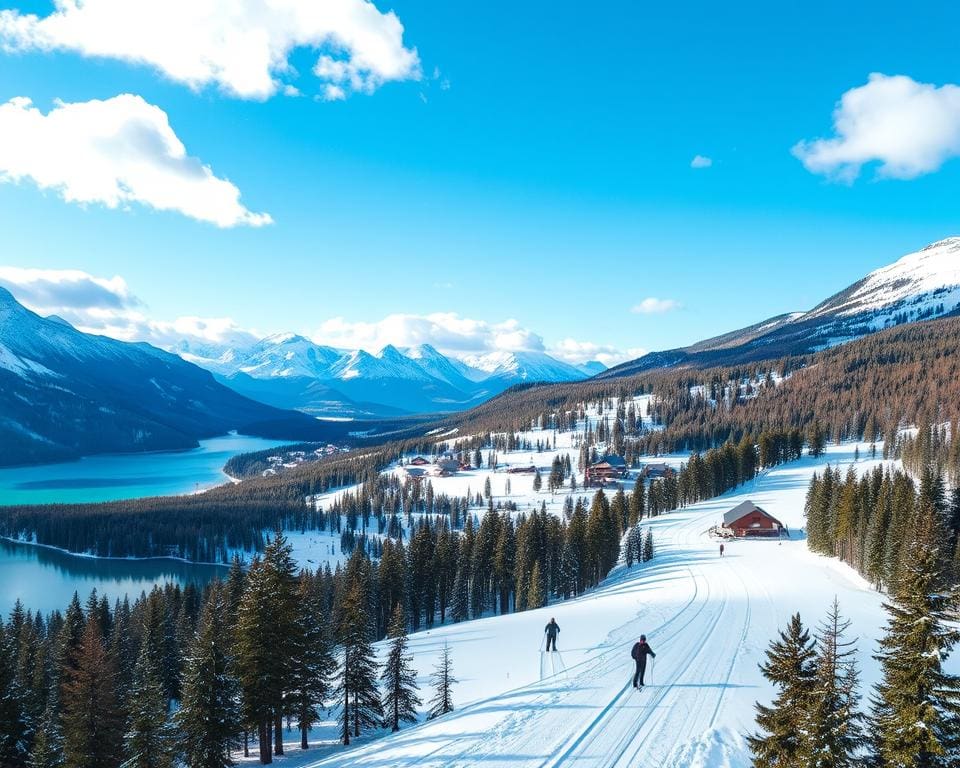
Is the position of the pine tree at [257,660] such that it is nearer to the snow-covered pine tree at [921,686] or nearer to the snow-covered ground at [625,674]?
the snow-covered ground at [625,674]

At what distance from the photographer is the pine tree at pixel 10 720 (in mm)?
28375

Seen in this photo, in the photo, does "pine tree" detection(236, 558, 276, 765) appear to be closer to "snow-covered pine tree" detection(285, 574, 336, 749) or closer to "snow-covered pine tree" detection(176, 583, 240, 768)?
"snow-covered pine tree" detection(176, 583, 240, 768)

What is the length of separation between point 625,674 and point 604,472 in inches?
5087

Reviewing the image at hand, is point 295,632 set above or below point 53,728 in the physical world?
above

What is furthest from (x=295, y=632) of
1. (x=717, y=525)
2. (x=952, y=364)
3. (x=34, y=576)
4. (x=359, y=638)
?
(x=952, y=364)

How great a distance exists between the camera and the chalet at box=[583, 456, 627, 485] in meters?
146

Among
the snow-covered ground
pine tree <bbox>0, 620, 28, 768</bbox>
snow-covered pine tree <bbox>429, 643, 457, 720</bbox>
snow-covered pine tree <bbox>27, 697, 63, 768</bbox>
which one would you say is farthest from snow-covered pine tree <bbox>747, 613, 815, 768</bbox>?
pine tree <bbox>0, 620, 28, 768</bbox>

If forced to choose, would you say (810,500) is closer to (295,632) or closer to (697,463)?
(697,463)

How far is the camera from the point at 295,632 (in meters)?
27.4

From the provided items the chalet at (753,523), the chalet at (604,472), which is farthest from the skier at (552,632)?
the chalet at (604,472)

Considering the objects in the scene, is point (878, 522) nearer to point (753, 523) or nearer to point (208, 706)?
point (753, 523)

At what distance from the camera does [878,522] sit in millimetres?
48594

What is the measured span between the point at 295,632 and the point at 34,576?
410 ft

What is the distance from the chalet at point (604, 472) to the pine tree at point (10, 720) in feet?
415
